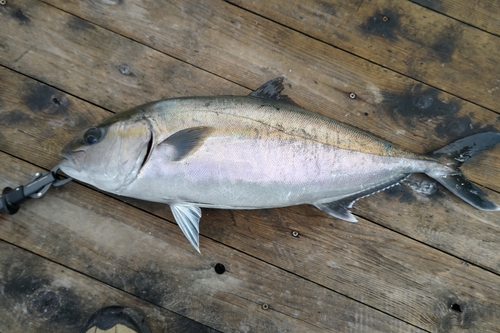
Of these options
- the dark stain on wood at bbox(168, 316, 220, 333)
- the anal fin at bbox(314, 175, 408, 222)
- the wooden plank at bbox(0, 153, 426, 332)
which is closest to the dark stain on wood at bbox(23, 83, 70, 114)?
the wooden plank at bbox(0, 153, 426, 332)

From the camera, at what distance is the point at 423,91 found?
95.3 inches

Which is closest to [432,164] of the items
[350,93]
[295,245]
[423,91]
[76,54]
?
[423,91]

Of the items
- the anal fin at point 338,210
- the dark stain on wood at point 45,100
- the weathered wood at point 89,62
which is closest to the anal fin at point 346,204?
the anal fin at point 338,210

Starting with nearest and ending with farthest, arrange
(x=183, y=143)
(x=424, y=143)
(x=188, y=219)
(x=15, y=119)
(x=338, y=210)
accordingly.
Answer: (x=183, y=143)
(x=188, y=219)
(x=338, y=210)
(x=15, y=119)
(x=424, y=143)

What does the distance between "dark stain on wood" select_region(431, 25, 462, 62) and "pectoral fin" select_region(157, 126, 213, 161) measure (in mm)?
1790

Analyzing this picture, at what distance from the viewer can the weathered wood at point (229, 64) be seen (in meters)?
2.34

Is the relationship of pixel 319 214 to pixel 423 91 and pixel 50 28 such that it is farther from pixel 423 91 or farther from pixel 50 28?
pixel 50 28

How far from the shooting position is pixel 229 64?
2.39m

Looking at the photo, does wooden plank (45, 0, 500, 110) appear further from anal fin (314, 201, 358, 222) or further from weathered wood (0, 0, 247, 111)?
anal fin (314, 201, 358, 222)

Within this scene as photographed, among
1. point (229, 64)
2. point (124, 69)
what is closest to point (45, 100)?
point (124, 69)

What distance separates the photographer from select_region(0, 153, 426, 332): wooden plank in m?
2.23

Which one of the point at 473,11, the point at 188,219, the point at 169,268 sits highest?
the point at 473,11

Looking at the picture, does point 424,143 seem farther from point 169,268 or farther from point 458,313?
point 169,268

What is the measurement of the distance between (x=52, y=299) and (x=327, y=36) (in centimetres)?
254
